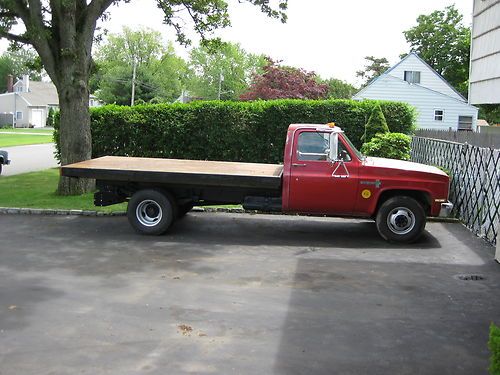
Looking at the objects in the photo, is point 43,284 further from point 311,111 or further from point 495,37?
point 311,111

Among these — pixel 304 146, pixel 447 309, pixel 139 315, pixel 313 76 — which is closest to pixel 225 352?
pixel 139 315

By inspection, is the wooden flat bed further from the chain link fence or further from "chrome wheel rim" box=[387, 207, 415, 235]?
the chain link fence

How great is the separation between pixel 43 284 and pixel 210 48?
12.5 meters

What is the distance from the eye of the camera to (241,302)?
656 cm

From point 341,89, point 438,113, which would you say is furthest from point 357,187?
point 341,89

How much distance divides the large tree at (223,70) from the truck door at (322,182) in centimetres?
8251

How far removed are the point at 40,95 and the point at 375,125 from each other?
85720 mm

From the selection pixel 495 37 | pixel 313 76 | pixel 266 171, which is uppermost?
pixel 313 76

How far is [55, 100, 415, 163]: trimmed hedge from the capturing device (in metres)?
17.9

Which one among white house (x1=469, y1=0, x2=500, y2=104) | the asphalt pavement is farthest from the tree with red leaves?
white house (x1=469, y1=0, x2=500, y2=104)

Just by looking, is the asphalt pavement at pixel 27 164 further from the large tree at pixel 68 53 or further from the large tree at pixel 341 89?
the large tree at pixel 341 89

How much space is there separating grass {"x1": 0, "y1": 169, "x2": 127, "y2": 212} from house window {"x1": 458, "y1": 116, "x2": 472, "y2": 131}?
29082mm

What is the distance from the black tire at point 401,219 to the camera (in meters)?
9.86

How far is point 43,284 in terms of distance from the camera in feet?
23.5
